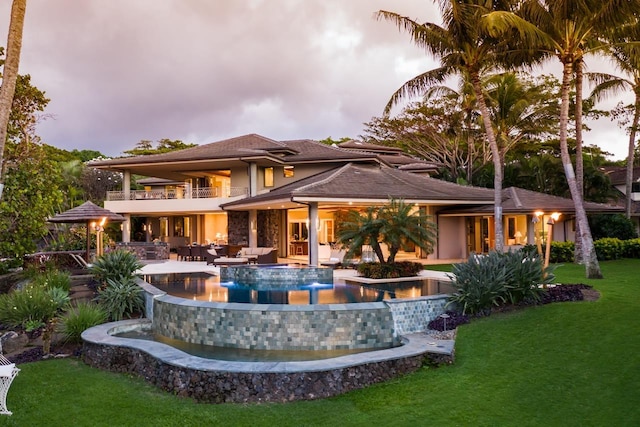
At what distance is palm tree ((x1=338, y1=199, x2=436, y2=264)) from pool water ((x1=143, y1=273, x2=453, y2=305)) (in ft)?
4.45

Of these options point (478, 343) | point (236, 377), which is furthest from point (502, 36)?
point (236, 377)

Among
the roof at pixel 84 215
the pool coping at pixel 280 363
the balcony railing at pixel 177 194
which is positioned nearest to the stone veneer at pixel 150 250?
the balcony railing at pixel 177 194

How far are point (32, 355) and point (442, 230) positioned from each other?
20.4 metres

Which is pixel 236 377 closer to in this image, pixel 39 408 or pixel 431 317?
pixel 39 408

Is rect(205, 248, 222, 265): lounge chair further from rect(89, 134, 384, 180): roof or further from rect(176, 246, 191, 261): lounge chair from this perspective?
rect(89, 134, 384, 180): roof

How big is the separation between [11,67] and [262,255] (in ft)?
43.8

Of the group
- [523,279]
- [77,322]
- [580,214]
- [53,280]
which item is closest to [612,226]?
[580,214]

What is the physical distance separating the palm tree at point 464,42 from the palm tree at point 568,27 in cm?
101

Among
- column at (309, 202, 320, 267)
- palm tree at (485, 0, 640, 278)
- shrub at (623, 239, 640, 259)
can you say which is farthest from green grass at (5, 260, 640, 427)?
shrub at (623, 239, 640, 259)

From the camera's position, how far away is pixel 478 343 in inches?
364

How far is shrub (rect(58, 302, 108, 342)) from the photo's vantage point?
1087cm

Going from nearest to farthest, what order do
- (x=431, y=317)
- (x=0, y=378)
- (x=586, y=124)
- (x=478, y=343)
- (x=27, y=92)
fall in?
(x=0, y=378), (x=478, y=343), (x=431, y=317), (x=27, y=92), (x=586, y=124)

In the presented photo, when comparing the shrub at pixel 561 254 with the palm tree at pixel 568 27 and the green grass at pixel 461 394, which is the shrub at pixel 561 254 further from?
the green grass at pixel 461 394

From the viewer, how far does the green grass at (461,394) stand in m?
6.50
